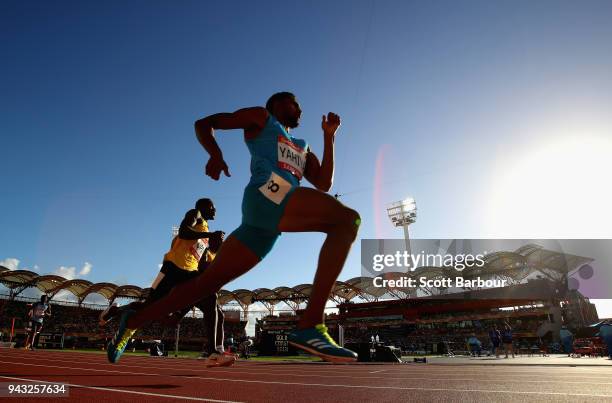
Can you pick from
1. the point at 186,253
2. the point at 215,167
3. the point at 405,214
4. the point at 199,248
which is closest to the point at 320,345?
the point at 215,167

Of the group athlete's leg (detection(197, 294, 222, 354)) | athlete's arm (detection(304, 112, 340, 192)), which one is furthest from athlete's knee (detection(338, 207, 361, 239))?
athlete's leg (detection(197, 294, 222, 354))

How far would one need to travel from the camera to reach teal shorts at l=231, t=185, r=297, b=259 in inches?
85.0

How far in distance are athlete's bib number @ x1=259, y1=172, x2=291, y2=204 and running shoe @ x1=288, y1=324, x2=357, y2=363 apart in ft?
2.52

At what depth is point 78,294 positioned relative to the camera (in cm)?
4909

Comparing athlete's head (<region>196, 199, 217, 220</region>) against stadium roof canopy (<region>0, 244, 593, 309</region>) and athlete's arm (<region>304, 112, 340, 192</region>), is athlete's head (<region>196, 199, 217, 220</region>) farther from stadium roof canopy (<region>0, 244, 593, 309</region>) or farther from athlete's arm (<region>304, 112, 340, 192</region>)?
stadium roof canopy (<region>0, 244, 593, 309</region>)

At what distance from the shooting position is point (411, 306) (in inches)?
2013

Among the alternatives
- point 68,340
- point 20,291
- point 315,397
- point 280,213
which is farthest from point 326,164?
point 20,291

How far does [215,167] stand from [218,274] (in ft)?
2.25

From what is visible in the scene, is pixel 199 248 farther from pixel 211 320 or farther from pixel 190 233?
pixel 211 320

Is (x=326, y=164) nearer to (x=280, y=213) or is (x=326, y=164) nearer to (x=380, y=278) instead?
(x=280, y=213)

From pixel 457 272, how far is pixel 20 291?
189 feet

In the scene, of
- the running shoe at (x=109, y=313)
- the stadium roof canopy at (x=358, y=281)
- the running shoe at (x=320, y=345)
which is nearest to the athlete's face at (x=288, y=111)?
the running shoe at (x=320, y=345)

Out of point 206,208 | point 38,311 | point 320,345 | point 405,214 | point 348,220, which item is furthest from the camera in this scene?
point 405,214

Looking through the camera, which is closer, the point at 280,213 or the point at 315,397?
the point at 280,213
